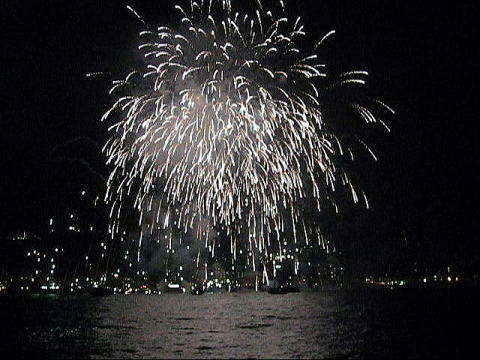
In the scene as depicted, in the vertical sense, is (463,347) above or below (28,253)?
below

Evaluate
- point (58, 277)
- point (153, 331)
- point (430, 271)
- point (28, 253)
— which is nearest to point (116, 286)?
point (58, 277)

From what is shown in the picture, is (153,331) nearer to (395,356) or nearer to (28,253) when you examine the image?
(395,356)

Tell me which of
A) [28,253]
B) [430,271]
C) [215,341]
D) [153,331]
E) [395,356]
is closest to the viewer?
[395,356]

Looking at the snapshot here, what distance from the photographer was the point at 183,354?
104ft

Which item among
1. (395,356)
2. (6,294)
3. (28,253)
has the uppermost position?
(28,253)

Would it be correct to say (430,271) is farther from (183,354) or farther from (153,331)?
(183,354)

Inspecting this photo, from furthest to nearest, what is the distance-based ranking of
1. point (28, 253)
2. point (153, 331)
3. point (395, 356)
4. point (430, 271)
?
point (430, 271), point (28, 253), point (153, 331), point (395, 356)

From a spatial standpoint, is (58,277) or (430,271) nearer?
(58,277)

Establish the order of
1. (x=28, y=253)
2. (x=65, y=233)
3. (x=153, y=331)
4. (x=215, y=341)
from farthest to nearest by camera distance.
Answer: (x=28, y=253), (x=65, y=233), (x=153, y=331), (x=215, y=341)

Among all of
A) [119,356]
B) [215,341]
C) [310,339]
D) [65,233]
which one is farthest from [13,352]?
[65,233]

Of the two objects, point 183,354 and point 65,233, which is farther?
point 65,233

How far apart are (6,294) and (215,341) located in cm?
13655

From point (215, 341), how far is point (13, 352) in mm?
13110

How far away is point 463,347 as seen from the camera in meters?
33.8
